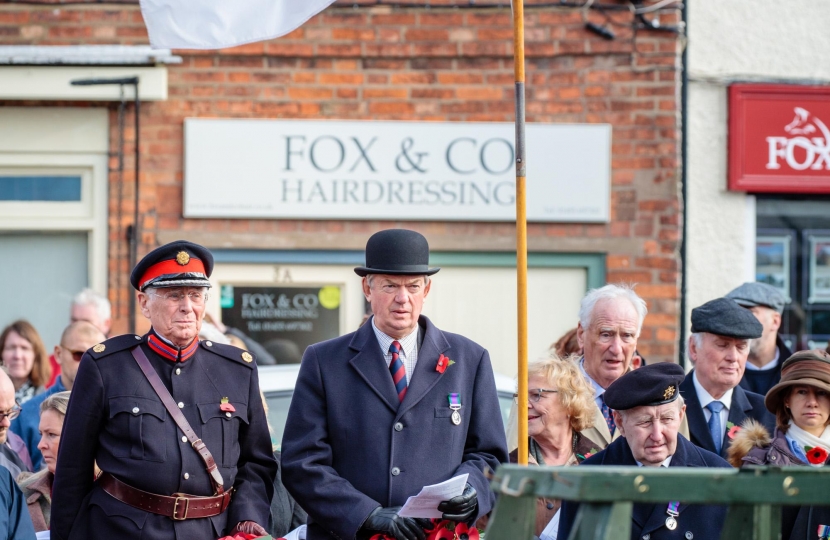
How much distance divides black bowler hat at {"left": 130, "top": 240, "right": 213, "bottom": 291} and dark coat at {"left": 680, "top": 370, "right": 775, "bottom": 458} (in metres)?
2.30

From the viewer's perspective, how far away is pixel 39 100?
8133 millimetres

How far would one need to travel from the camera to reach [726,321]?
199 inches

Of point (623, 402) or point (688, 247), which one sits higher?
point (688, 247)

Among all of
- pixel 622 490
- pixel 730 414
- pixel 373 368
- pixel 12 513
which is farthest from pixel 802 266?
pixel 622 490

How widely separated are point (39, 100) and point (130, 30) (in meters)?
0.82

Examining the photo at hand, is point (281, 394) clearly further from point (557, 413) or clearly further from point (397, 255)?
point (397, 255)

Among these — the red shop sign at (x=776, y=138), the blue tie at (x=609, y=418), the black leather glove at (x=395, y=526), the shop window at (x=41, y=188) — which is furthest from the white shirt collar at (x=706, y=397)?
the shop window at (x=41, y=188)

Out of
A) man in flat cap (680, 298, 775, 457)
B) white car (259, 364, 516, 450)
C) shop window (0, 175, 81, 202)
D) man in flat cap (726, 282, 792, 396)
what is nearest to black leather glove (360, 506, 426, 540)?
white car (259, 364, 516, 450)

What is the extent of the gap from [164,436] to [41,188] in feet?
15.9

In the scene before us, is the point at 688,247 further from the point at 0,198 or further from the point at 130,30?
the point at 0,198

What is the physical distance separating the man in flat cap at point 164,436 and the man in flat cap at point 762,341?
3079 millimetres

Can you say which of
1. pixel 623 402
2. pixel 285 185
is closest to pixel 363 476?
pixel 623 402

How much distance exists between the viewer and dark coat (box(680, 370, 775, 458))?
505 centimetres

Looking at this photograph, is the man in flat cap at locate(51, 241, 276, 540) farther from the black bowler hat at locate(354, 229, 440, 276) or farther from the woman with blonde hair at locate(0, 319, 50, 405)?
the woman with blonde hair at locate(0, 319, 50, 405)
